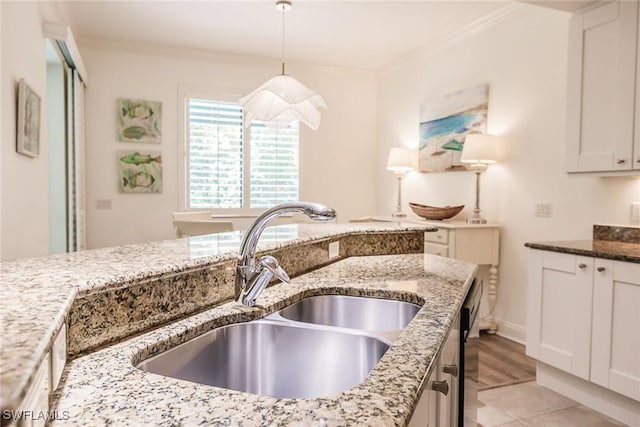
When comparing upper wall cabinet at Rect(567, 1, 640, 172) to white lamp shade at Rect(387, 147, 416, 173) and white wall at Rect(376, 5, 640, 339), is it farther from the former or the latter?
white lamp shade at Rect(387, 147, 416, 173)

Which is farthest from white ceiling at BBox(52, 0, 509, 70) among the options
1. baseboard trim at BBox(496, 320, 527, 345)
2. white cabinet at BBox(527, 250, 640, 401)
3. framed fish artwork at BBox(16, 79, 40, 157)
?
baseboard trim at BBox(496, 320, 527, 345)

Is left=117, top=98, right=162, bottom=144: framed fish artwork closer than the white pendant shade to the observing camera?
No

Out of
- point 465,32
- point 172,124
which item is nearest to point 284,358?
point 465,32

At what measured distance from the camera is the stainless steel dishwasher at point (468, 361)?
4.75 feet

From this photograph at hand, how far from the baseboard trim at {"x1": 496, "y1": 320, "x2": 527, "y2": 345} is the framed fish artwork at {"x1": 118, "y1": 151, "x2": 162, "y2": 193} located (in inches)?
149

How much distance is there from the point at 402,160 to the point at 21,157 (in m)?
3.41

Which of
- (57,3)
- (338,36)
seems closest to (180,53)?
(57,3)

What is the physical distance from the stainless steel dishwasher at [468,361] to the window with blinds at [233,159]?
392 cm

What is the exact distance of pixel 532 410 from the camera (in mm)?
2459

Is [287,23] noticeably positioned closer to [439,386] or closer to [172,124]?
[172,124]

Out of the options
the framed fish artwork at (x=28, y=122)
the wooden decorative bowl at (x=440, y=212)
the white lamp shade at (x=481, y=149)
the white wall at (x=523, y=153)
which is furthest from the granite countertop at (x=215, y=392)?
the wooden decorative bowl at (x=440, y=212)

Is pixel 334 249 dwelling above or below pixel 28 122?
below

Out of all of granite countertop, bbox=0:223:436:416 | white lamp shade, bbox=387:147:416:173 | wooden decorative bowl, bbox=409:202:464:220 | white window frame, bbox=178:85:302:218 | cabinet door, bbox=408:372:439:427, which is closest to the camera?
granite countertop, bbox=0:223:436:416

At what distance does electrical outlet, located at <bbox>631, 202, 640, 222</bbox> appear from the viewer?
109 inches
